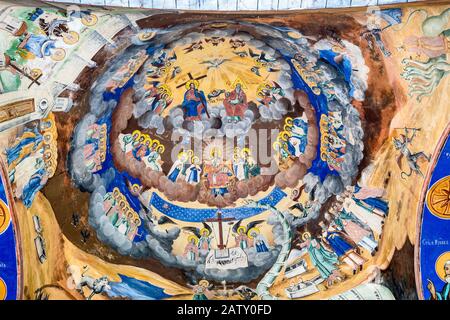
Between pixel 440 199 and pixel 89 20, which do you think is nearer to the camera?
pixel 89 20

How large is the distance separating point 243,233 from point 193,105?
285 cm

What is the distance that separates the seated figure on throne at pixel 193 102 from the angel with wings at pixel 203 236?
2.29m

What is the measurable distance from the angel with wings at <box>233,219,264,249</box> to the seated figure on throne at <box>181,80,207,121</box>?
2.41 metres

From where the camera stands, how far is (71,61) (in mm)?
13352

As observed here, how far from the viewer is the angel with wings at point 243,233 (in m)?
16.0

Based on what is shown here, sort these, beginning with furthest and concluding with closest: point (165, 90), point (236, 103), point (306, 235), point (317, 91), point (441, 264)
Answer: point (236, 103), point (165, 90), point (306, 235), point (317, 91), point (441, 264)

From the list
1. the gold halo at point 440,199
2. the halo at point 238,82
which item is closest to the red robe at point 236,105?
the halo at point 238,82

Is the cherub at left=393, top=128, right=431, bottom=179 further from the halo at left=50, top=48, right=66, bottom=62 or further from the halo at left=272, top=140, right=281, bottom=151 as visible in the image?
the halo at left=50, top=48, right=66, bottom=62

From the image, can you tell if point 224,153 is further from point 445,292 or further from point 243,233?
point 445,292

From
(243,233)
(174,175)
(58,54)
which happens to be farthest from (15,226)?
(243,233)

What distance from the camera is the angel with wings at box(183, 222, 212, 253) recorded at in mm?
15992

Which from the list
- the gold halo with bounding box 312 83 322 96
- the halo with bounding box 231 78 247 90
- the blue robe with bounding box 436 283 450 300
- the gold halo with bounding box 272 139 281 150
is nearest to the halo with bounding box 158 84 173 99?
the halo with bounding box 231 78 247 90

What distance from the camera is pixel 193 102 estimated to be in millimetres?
16062

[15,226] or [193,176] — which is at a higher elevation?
[15,226]
